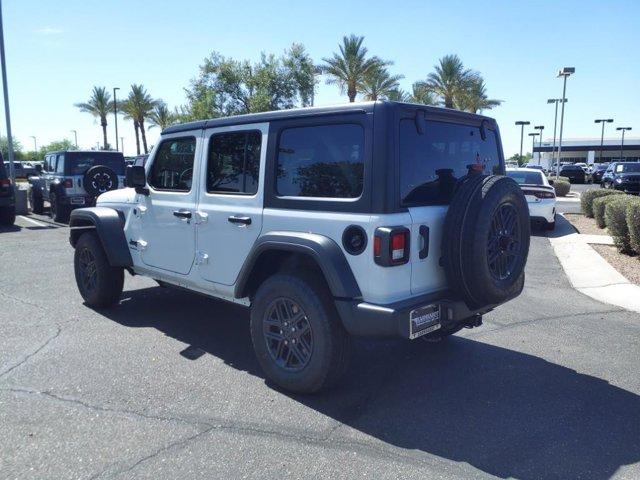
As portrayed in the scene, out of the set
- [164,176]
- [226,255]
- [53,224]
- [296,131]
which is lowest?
[53,224]

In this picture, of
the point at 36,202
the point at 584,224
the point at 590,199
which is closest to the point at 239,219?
the point at 584,224

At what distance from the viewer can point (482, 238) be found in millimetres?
3516

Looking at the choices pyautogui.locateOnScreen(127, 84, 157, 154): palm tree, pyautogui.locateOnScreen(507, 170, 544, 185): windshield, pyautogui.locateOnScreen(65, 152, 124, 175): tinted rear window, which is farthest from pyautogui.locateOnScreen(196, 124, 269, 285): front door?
pyautogui.locateOnScreen(127, 84, 157, 154): palm tree

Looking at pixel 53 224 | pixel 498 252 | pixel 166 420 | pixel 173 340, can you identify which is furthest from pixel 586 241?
pixel 53 224

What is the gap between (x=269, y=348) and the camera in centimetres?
407

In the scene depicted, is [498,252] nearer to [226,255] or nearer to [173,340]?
[226,255]

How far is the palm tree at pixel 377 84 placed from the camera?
29469 millimetres

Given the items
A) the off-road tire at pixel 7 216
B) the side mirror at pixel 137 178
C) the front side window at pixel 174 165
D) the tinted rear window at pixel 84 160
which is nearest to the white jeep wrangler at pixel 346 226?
the front side window at pixel 174 165

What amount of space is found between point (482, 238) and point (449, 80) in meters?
32.1

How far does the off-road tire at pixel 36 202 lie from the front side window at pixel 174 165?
42.9 ft

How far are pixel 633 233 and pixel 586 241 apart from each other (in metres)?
2.51

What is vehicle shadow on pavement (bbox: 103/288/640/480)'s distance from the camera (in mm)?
3133

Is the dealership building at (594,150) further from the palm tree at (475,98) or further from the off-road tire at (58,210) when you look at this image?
the off-road tire at (58,210)

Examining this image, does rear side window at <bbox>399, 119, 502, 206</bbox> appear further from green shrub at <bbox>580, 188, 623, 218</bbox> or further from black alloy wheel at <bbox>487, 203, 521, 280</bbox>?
green shrub at <bbox>580, 188, 623, 218</bbox>
